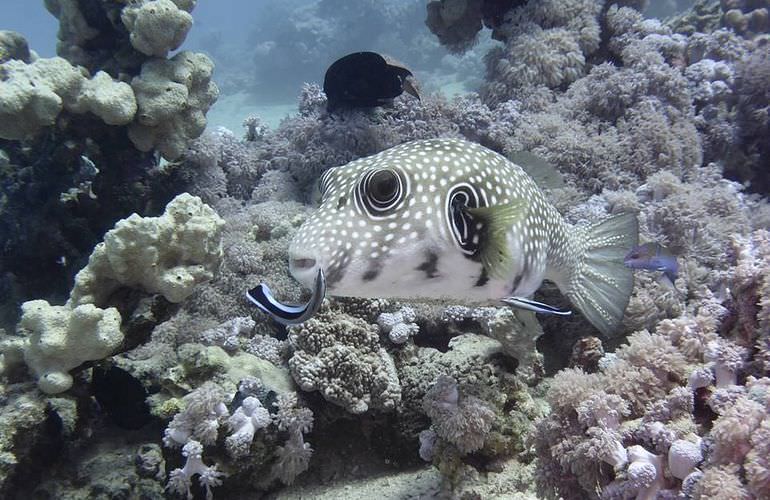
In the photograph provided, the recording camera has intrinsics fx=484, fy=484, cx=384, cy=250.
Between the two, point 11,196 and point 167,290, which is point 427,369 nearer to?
point 167,290

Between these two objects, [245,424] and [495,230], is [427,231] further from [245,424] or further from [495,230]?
[245,424]

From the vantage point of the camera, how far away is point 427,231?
258cm

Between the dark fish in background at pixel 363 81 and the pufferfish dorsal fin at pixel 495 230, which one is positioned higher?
the dark fish in background at pixel 363 81

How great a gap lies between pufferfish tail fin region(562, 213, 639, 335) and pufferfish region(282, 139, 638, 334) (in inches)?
33.6

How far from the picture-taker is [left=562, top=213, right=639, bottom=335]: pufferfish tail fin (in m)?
3.89

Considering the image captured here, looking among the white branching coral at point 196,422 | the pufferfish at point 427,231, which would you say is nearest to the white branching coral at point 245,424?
the white branching coral at point 196,422

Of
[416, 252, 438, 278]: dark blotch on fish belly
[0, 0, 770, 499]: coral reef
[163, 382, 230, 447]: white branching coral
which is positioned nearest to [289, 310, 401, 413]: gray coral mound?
[0, 0, 770, 499]: coral reef

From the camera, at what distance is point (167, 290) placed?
13.5ft

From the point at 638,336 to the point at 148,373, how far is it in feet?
12.4

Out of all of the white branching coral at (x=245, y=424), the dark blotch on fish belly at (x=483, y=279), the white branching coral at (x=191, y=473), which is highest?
the dark blotch on fish belly at (x=483, y=279)

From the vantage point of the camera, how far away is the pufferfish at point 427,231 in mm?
2471

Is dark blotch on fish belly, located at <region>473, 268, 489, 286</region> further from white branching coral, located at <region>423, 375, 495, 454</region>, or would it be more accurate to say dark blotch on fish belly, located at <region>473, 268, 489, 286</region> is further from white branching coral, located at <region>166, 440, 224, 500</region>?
white branching coral, located at <region>166, 440, 224, 500</region>

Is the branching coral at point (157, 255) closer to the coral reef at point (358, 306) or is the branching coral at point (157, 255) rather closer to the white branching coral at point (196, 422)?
the coral reef at point (358, 306)

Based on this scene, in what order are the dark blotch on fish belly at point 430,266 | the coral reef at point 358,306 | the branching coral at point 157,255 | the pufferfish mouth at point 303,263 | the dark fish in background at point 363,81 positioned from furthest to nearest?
the dark fish in background at point 363,81 → the branching coral at point 157,255 → the coral reef at point 358,306 → the dark blotch on fish belly at point 430,266 → the pufferfish mouth at point 303,263
